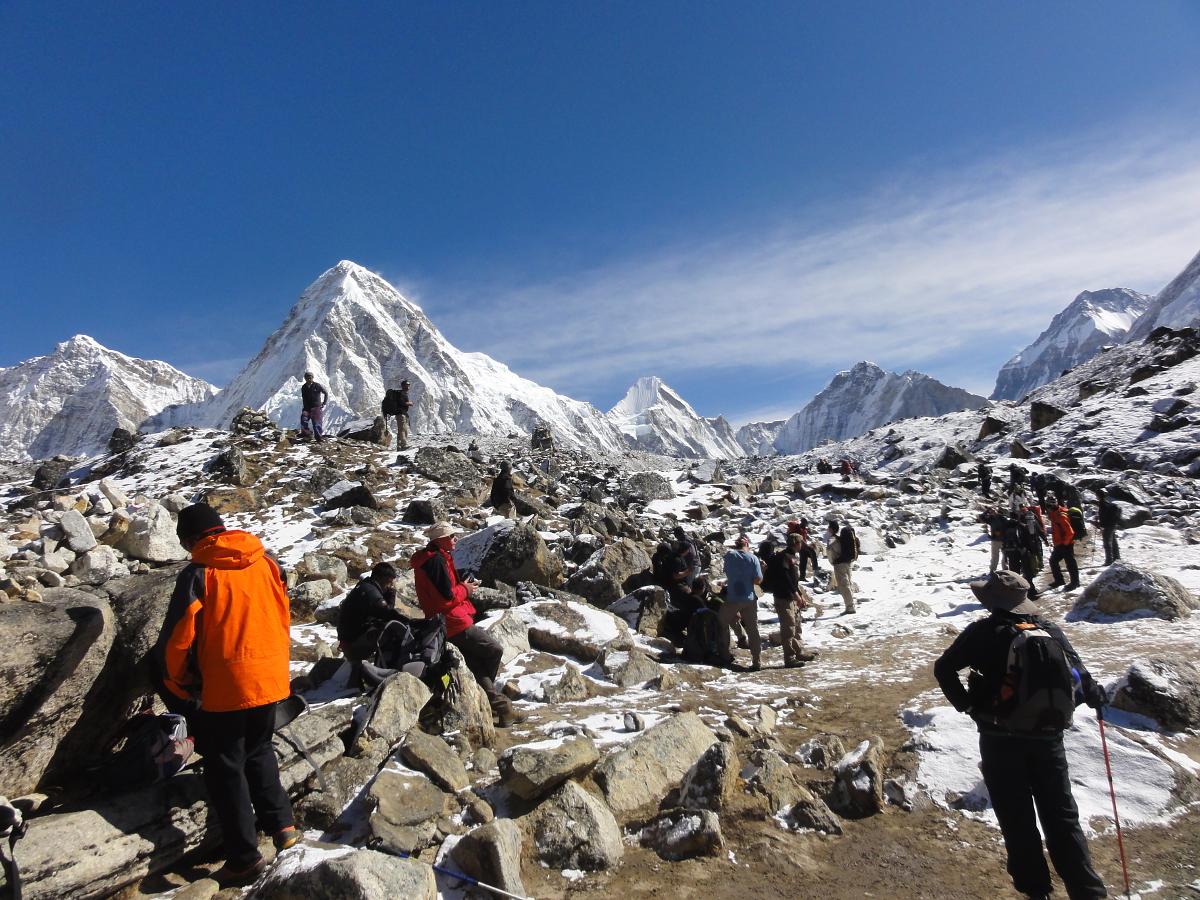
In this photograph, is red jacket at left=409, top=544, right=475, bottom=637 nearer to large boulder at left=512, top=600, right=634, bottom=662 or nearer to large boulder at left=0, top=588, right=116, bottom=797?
large boulder at left=512, top=600, right=634, bottom=662

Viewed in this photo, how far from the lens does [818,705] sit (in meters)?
7.33

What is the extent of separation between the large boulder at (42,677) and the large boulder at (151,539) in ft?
23.4

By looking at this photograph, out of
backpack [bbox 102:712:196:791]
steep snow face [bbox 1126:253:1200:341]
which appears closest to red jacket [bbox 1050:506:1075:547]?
backpack [bbox 102:712:196:791]

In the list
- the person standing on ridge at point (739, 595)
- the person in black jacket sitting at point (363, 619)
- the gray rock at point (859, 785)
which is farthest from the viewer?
the person standing on ridge at point (739, 595)

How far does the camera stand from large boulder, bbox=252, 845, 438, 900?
3137mm

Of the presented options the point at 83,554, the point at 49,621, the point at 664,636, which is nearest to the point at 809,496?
the point at 664,636

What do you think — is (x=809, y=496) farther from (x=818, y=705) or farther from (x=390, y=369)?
(x=390, y=369)

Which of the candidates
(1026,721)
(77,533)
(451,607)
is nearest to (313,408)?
(77,533)

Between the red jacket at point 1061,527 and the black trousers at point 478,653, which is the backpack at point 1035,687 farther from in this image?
the red jacket at point 1061,527

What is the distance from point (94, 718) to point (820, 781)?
554 centimetres

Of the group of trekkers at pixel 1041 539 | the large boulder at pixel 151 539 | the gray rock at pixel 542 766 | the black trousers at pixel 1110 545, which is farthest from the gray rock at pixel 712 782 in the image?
the black trousers at pixel 1110 545

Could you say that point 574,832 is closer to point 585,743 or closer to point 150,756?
point 585,743

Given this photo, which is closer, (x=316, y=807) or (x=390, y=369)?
(x=316, y=807)

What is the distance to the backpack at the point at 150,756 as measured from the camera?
3900 mm
